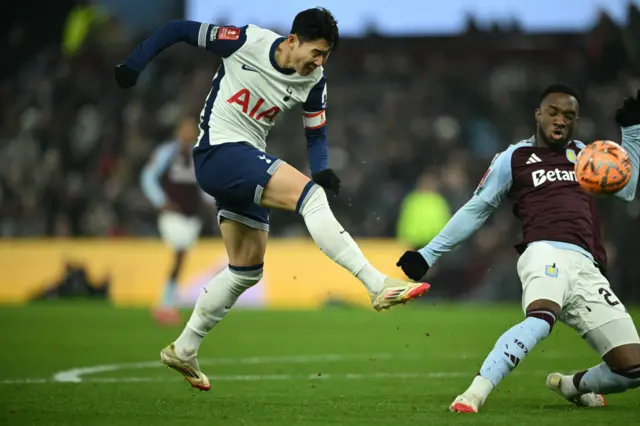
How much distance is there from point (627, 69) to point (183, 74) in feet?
29.0

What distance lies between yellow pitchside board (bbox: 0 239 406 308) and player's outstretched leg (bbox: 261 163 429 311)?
1117 cm

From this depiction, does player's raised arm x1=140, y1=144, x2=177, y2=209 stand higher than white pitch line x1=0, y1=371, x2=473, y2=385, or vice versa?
player's raised arm x1=140, y1=144, x2=177, y2=209

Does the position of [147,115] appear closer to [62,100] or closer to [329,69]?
[62,100]

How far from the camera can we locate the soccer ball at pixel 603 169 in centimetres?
606

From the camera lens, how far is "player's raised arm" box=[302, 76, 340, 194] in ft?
22.9

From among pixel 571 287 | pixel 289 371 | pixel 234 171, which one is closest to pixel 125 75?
pixel 234 171

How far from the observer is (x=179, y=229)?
1451cm

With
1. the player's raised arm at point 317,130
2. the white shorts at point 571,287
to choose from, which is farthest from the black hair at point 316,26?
the white shorts at point 571,287

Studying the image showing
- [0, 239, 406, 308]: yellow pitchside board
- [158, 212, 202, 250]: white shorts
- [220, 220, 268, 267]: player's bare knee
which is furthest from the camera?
[0, 239, 406, 308]: yellow pitchside board

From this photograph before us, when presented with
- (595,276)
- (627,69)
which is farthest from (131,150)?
(595,276)

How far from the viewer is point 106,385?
26.1 feet

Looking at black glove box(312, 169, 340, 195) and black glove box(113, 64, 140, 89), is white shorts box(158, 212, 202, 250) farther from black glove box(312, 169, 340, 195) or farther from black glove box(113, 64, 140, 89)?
black glove box(113, 64, 140, 89)

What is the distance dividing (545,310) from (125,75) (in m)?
2.78

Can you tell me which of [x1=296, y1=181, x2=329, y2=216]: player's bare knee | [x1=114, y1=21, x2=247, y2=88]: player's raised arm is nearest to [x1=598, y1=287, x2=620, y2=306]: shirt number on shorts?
Result: [x1=296, y1=181, x2=329, y2=216]: player's bare knee
